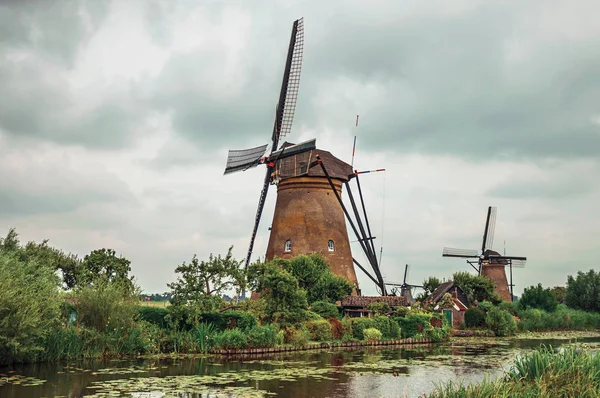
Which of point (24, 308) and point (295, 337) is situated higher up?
point (24, 308)

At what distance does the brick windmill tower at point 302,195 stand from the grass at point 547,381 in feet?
73.5

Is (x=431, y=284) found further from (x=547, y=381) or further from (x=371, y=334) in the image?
(x=547, y=381)

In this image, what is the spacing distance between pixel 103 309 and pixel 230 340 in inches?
183

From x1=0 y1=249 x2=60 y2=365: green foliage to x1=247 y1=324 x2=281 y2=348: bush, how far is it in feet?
22.6

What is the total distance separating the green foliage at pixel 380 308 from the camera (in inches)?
1158

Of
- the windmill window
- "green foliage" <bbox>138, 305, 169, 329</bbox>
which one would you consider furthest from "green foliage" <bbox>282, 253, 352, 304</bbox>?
"green foliage" <bbox>138, 305, 169, 329</bbox>

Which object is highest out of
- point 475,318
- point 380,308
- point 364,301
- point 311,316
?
point 364,301

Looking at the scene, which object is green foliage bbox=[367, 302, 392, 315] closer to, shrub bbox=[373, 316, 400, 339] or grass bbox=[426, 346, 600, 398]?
shrub bbox=[373, 316, 400, 339]

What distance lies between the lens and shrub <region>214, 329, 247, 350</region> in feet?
69.7

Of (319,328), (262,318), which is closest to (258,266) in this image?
(262,318)

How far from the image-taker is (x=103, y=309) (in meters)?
19.8

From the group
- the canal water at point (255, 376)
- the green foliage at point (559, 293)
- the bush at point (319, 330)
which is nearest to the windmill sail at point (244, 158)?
the bush at point (319, 330)

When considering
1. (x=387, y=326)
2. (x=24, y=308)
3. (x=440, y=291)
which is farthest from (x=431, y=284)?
(x=24, y=308)

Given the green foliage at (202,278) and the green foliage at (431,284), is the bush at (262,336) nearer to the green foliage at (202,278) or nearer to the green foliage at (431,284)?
the green foliage at (202,278)
